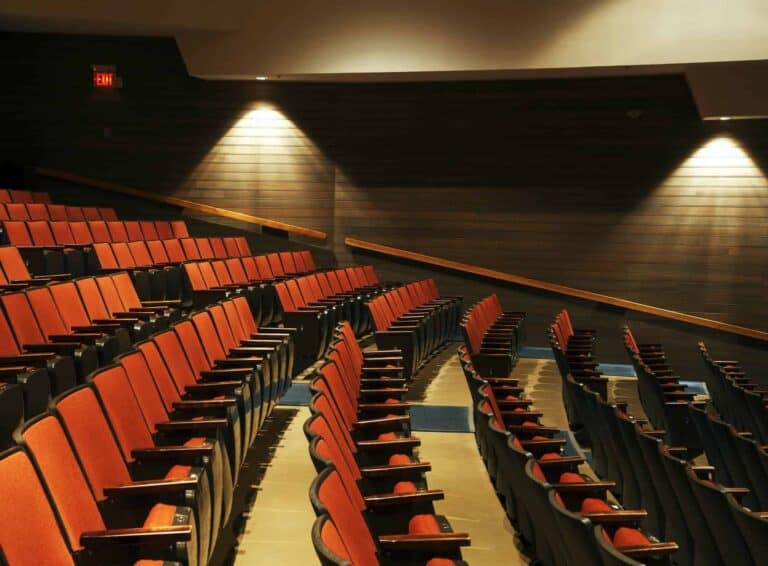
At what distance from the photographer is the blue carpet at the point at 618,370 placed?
219cm

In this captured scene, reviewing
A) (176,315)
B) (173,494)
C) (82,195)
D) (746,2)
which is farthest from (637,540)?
(82,195)

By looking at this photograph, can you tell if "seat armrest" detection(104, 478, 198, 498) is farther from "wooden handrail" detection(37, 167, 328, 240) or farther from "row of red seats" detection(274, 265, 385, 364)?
"wooden handrail" detection(37, 167, 328, 240)

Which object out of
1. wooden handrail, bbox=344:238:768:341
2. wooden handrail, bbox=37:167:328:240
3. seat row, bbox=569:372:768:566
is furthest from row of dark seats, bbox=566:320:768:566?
wooden handrail, bbox=37:167:328:240

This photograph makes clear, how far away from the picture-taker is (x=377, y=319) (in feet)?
4.89

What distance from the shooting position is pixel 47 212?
7.00 ft

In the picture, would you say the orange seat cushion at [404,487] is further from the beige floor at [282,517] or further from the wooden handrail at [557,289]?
the wooden handrail at [557,289]

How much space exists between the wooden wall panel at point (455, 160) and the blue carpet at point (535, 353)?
228 mm

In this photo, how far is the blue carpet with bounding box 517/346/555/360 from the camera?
2.22 metres

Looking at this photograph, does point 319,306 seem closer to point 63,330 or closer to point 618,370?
point 63,330

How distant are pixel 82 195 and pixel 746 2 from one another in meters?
1.88

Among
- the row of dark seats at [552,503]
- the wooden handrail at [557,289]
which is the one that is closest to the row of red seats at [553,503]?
the row of dark seats at [552,503]

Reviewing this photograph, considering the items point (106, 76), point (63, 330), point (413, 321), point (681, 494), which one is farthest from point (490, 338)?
point (106, 76)

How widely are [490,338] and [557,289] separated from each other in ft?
3.08

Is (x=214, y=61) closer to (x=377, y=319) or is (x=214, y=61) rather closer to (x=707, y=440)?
(x=377, y=319)
